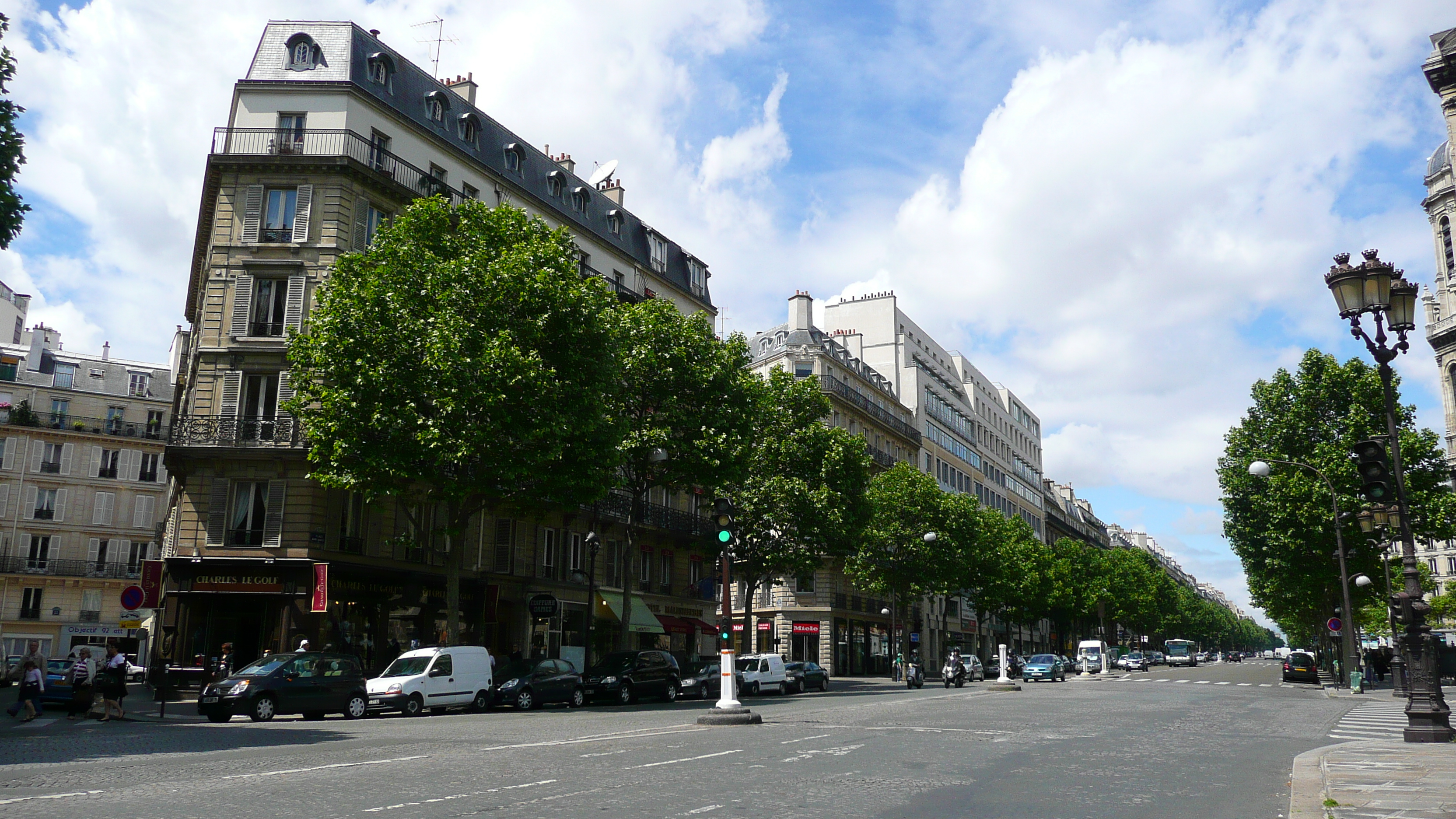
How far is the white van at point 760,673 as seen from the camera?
112ft

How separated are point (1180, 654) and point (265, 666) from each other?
90.0 metres

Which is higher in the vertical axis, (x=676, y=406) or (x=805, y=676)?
(x=676, y=406)

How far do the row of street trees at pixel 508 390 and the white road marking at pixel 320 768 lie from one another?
44.9 ft

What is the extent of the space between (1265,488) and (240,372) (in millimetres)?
41831

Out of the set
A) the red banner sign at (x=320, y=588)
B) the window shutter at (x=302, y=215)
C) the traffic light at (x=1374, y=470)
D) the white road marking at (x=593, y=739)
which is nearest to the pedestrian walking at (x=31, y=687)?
the red banner sign at (x=320, y=588)

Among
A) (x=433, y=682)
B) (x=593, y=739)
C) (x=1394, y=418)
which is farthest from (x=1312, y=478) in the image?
(x=593, y=739)

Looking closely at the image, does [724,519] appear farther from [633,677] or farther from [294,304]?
[294,304]

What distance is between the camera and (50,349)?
2598 inches

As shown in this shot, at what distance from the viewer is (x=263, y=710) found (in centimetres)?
2077

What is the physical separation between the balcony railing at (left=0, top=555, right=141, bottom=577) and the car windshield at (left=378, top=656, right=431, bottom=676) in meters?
38.8

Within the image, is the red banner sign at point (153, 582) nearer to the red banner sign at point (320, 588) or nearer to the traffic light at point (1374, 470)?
the red banner sign at point (320, 588)

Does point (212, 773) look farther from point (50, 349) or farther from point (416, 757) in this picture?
point (50, 349)

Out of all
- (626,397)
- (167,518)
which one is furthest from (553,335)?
(167,518)

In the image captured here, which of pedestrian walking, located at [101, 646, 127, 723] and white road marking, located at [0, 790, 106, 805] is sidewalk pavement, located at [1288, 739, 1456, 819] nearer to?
white road marking, located at [0, 790, 106, 805]
